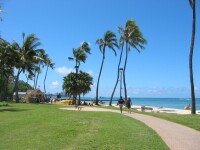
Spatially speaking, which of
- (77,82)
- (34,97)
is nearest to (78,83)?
(77,82)

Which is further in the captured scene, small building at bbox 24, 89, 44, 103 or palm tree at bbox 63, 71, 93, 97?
palm tree at bbox 63, 71, 93, 97

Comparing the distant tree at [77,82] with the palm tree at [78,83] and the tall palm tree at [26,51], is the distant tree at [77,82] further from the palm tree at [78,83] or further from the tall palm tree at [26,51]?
the tall palm tree at [26,51]

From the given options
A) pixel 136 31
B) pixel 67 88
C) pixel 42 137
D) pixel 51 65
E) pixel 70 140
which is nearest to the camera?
pixel 70 140

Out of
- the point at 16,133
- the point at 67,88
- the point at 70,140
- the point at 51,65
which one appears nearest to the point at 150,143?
the point at 70,140

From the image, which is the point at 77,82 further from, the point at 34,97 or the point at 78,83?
the point at 34,97

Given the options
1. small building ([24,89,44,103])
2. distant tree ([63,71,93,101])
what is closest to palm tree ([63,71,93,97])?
distant tree ([63,71,93,101])

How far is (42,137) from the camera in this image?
13.6 metres

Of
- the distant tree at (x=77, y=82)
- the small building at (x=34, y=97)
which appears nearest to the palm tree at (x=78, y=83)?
the distant tree at (x=77, y=82)

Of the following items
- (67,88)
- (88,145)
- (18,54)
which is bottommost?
(88,145)

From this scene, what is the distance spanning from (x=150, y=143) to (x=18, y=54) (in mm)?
44346

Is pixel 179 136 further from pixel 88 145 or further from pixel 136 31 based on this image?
pixel 136 31

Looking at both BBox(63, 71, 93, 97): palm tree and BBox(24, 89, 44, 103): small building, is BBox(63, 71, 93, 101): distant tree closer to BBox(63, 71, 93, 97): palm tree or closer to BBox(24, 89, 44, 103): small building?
BBox(63, 71, 93, 97): palm tree

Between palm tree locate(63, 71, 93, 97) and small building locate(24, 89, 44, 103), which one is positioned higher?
palm tree locate(63, 71, 93, 97)

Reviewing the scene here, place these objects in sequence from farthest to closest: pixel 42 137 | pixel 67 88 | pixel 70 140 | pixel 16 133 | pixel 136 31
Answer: pixel 67 88 < pixel 136 31 < pixel 16 133 < pixel 42 137 < pixel 70 140
